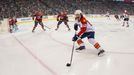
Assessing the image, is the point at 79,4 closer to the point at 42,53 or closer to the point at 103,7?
the point at 103,7

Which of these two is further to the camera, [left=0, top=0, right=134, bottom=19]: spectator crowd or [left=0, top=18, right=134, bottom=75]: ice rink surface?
[left=0, top=0, right=134, bottom=19]: spectator crowd

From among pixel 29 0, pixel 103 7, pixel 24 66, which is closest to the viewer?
pixel 24 66

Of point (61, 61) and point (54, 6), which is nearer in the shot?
point (61, 61)

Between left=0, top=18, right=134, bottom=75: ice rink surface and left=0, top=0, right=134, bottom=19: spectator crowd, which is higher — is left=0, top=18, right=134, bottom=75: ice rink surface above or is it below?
above

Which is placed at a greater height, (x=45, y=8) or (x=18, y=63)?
(x=18, y=63)

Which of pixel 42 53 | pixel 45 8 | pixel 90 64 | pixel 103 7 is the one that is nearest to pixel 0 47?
pixel 42 53

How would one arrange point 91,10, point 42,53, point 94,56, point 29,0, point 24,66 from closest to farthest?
point 24,66, point 94,56, point 42,53, point 29,0, point 91,10

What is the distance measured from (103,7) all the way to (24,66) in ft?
117

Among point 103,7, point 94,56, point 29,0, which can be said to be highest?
point 94,56

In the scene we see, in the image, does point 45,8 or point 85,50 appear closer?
point 85,50

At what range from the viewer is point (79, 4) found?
38031 mm

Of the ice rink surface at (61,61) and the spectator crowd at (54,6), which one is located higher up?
the ice rink surface at (61,61)

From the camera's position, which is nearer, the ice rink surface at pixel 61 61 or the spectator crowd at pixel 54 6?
the ice rink surface at pixel 61 61

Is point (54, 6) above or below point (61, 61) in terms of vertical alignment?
below
